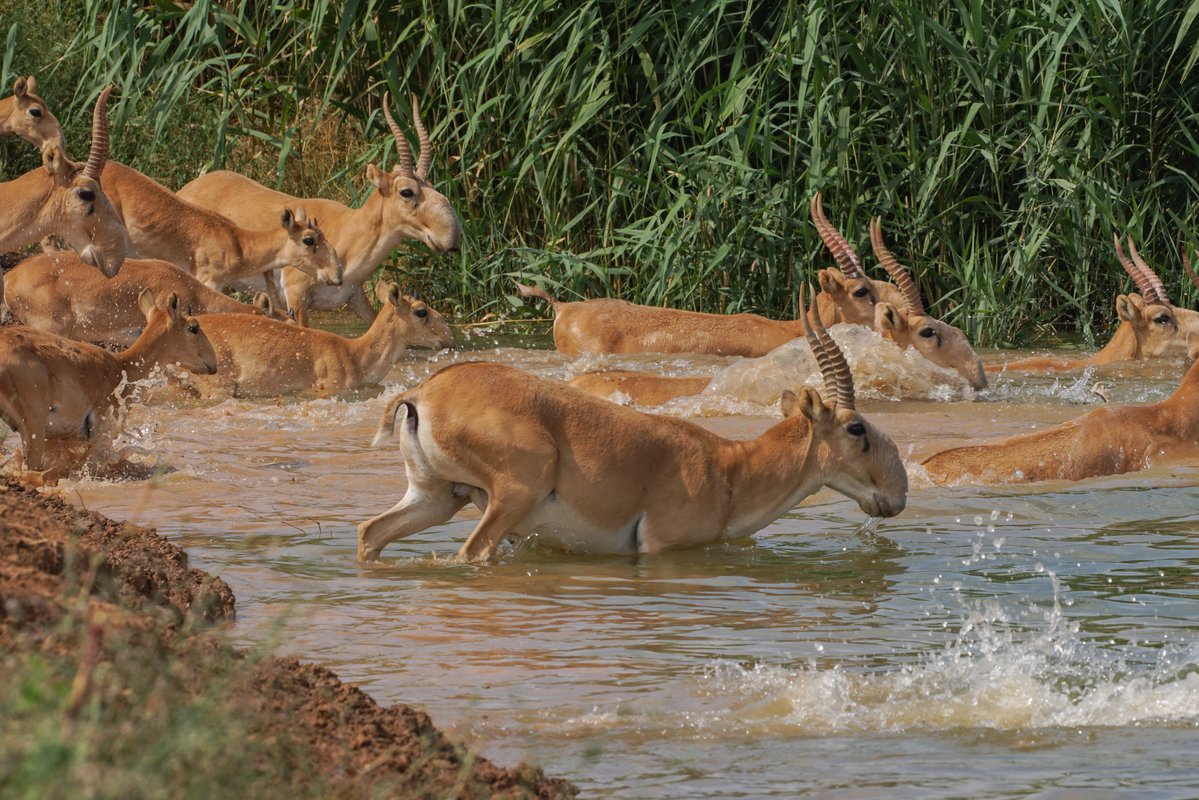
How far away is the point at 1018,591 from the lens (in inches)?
259

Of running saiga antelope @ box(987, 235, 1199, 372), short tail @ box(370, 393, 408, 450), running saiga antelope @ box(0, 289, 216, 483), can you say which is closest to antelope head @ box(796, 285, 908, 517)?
short tail @ box(370, 393, 408, 450)

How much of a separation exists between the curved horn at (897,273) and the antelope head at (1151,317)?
1564 millimetres

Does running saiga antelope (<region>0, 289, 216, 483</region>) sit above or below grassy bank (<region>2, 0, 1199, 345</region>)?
below

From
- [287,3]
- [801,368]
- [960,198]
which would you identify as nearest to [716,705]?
[801,368]

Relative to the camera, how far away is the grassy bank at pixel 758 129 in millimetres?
13766

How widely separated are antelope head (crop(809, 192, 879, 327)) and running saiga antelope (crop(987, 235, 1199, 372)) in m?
1.01

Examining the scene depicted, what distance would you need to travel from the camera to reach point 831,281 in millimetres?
13203

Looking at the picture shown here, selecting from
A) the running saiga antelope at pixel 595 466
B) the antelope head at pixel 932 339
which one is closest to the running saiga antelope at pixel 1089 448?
the running saiga antelope at pixel 595 466

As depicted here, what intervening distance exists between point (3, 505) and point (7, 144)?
12.2 meters

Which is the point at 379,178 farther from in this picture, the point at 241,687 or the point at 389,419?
the point at 241,687

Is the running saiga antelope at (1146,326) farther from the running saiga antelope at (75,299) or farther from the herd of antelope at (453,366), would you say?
the running saiga antelope at (75,299)

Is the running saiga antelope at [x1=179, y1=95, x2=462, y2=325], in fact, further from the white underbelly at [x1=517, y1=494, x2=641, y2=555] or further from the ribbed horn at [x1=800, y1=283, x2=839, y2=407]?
the white underbelly at [x1=517, y1=494, x2=641, y2=555]

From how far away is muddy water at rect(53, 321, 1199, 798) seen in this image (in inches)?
180

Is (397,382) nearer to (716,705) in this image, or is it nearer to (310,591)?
(310,591)
